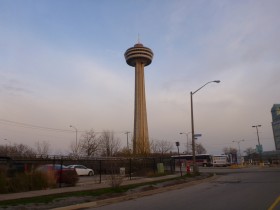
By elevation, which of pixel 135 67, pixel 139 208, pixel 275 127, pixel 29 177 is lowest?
pixel 139 208

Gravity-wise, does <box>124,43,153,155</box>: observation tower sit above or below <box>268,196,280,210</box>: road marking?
A: above

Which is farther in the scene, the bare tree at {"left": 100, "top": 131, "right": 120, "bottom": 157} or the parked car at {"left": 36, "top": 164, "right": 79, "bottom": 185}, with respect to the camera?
the bare tree at {"left": 100, "top": 131, "right": 120, "bottom": 157}

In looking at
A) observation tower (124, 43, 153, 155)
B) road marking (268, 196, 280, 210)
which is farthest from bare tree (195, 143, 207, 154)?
road marking (268, 196, 280, 210)

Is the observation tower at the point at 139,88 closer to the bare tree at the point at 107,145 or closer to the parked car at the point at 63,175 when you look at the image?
the bare tree at the point at 107,145

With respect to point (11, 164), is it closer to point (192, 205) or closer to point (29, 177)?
point (29, 177)

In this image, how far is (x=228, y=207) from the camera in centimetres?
1240

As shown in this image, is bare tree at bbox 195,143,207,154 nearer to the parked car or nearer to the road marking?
the parked car

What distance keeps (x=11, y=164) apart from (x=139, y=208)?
11.2 m

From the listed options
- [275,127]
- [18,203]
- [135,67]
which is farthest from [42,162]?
[135,67]

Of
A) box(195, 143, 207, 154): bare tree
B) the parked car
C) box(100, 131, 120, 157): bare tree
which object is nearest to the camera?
the parked car

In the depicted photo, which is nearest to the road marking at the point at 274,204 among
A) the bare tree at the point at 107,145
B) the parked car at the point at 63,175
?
the parked car at the point at 63,175

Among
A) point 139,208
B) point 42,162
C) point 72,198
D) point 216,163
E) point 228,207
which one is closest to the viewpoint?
point 228,207

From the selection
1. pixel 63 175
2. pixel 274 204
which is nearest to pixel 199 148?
pixel 63 175

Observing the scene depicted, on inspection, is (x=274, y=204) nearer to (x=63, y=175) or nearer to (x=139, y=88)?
(x=63, y=175)
